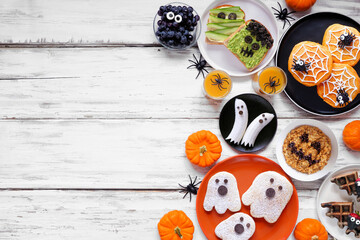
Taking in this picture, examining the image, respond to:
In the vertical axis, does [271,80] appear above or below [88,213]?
above

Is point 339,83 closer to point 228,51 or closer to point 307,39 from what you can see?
point 307,39

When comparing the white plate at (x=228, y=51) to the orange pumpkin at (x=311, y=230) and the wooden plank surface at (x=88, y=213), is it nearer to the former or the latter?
the wooden plank surface at (x=88, y=213)

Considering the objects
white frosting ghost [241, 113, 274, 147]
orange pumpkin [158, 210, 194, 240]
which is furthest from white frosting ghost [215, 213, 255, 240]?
white frosting ghost [241, 113, 274, 147]

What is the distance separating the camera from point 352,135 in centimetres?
214

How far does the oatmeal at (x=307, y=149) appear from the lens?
215 cm

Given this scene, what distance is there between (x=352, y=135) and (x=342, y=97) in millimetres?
241

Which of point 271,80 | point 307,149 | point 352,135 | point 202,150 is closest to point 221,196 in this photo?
point 202,150

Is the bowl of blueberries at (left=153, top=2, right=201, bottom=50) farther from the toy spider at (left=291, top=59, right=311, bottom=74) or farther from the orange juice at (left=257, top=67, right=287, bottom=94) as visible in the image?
the toy spider at (left=291, top=59, right=311, bottom=74)

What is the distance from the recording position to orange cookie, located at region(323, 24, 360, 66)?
2.10 metres

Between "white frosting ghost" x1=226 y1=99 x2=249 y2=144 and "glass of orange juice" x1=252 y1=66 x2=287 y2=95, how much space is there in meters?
0.15

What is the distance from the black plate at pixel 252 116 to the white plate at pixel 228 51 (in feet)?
0.56

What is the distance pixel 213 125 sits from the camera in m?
2.25

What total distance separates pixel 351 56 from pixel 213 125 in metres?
0.92

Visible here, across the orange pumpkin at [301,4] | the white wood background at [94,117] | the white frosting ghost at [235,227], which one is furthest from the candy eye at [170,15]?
the white frosting ghost at [235,227]
